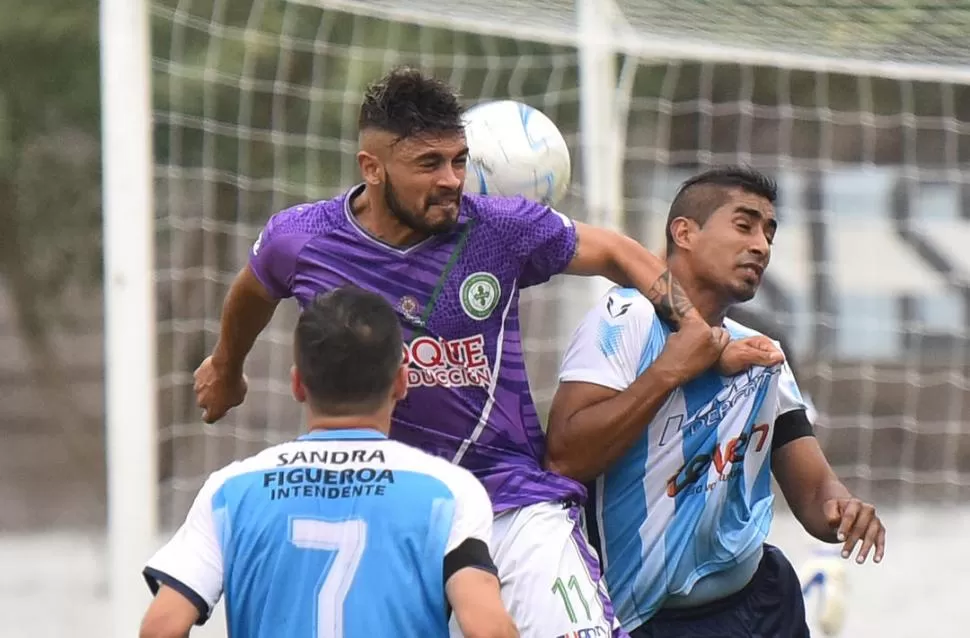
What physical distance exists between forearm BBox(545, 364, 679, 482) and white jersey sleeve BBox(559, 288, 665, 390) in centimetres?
8

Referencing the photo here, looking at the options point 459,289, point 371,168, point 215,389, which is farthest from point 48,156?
point 459,289

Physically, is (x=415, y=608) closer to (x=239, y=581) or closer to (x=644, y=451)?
(x=239, y=581)

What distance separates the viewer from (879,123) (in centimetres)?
1248

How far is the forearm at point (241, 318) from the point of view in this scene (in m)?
3.96

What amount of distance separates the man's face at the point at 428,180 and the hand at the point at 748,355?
0.72 metres

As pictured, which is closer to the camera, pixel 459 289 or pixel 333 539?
pixel 333 539

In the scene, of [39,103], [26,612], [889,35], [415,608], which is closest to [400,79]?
[415,608]

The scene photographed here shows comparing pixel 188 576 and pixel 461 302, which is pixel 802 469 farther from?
pixel 188 576

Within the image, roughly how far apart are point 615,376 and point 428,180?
66cm

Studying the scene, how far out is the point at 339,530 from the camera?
294 cm

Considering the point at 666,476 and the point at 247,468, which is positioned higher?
the point at 247,468

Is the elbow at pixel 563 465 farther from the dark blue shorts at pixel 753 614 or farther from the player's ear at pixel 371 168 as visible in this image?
the player's ear at pixel 371 168

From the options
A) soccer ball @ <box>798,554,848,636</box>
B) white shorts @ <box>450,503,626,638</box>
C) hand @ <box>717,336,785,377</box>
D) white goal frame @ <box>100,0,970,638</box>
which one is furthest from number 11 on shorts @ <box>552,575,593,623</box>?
soccer ball @ <box>798,554,848,636</box>

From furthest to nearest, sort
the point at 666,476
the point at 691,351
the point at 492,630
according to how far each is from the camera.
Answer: the point at 666,476 < the point at 691,351 < the point at 492,630
